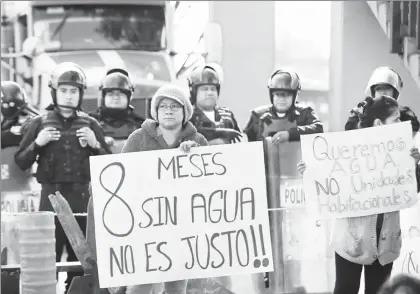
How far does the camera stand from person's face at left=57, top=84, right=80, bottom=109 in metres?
7.39

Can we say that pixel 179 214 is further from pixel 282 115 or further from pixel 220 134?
pixel 282 115

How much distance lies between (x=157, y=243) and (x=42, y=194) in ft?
5.96

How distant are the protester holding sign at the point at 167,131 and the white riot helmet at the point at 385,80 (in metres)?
1.28

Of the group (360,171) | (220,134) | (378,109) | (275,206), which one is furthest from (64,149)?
(378,109)

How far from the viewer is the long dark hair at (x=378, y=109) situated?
6250mm

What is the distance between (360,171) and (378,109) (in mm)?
383

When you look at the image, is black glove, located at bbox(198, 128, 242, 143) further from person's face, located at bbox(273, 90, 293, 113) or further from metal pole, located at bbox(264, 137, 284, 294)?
person's face, located at bbox(273, 90, 293, 113)

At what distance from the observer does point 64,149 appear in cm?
736

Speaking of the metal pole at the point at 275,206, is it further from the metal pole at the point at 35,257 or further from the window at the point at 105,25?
the window at the point at 105,25

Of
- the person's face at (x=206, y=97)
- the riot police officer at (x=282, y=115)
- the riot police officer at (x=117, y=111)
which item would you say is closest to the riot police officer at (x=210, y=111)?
the person's face at (x=206, y=97)

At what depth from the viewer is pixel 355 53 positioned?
8352 mm

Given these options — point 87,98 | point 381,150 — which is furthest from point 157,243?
point 87,98

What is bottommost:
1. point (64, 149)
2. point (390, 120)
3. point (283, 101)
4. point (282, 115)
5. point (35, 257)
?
point (35, 257)

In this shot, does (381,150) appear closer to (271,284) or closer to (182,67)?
(271,284)
